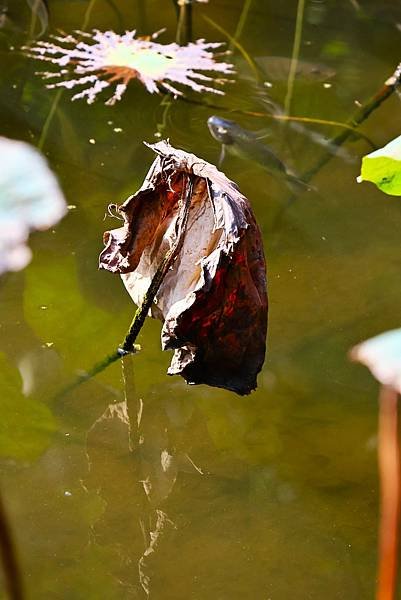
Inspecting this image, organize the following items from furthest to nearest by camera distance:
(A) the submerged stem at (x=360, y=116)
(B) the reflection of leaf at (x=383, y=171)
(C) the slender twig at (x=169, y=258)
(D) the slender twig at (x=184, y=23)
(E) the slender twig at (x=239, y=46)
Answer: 1. (D) the slender twig at (x=184, y=23)
2. (E) the slender twig at (x=239, y=46)
3. (A) the submerged stem at (x=360, y=116)
4. (C) the slender twig at (x=169, y=258)
5. (B) the reflection of leaf at (x=383, y=171)

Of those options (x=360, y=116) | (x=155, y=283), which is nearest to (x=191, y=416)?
(x=155, y=283)

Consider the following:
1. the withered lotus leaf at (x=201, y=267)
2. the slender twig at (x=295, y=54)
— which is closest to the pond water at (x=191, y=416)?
the withered lotus leaf at (x=201, y=267)

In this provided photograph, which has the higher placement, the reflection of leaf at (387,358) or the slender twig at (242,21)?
the reflection of leaf at (387,358)

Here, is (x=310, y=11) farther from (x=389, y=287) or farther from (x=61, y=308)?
(x=61, y=308)

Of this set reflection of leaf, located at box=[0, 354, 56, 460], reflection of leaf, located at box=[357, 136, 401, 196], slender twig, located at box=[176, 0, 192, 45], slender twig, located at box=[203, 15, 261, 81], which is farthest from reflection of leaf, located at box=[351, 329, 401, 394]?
slender twig, located at box=[176, 0, 192, 45]

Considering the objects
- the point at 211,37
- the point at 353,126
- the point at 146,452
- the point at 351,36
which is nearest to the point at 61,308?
the point at 146,452

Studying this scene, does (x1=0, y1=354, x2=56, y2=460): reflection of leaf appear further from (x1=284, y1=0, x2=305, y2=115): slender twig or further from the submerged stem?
(x1=284, y1=0, x2=305, y2=115): slender twig

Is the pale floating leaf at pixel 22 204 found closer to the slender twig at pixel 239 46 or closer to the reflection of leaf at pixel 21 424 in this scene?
the reflection of leaf at pixel 21 424
